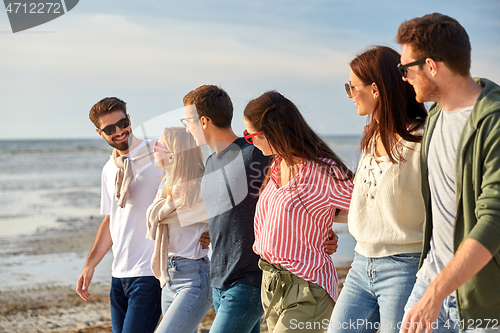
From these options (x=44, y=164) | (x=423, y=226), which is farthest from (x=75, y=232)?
(x=44, y=164)

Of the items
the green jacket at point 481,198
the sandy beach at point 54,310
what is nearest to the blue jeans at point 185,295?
the green jacket at point 481,198

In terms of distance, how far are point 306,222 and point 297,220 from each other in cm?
5

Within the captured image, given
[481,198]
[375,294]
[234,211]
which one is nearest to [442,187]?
[481,198]

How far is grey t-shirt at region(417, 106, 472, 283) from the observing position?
1.87 metres

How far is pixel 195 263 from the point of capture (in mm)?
3135

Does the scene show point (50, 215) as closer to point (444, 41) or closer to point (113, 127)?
point (113, 127)

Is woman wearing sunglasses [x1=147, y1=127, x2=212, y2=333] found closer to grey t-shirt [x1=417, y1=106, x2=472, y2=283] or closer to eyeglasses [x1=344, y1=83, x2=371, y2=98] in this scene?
eyeglasses [x1=344, y1=83, x2=371, y2=98]

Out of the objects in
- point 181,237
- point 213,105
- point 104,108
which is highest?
point 104,108

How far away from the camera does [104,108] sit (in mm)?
3760

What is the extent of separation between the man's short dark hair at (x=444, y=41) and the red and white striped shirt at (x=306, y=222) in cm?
86

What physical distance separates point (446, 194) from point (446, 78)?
436mm

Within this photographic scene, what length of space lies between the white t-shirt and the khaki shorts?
3.78 ft

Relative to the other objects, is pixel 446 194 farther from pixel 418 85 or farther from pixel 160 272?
pixel 160 272

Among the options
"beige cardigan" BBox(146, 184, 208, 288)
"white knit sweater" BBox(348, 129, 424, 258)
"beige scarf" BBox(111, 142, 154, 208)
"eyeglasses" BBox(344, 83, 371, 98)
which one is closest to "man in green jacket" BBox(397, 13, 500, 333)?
"white knit sweater" BBox(348, 129, 424, 258)
